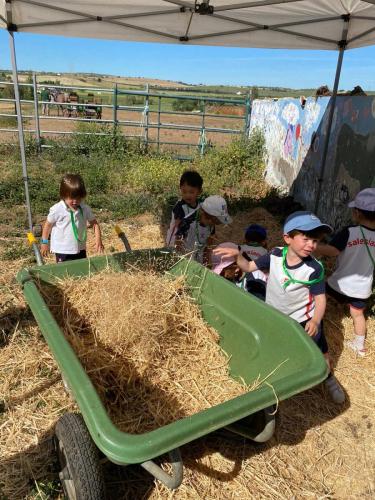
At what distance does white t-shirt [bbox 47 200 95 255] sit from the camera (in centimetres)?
348

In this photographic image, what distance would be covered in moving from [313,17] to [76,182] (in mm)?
2945

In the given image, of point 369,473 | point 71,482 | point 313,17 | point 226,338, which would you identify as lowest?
point 369,473

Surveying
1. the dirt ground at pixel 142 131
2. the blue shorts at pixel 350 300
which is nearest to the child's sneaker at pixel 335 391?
the blue shorts at pixel 350 300

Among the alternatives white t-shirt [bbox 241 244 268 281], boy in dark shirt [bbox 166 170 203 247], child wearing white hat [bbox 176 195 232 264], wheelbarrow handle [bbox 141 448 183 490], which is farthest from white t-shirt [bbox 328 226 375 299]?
wheelbarrow handle [bbox 141 448 183 490]

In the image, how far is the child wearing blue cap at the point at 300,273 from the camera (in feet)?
8.33

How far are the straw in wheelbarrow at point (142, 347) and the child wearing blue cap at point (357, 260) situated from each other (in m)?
1.33

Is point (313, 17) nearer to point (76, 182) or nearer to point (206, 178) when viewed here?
point (76, 182)

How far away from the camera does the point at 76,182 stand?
3.38 m

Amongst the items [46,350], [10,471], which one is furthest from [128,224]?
[10,471]

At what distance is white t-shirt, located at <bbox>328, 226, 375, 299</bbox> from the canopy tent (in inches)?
82.5

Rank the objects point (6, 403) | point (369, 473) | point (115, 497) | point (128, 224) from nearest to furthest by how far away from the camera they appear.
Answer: point (115, 497) → point (369, 473) → point (6, 403) → point (128, 224)

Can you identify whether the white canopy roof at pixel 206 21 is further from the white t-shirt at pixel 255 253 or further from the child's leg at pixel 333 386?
the child's leg at pixel 333 386

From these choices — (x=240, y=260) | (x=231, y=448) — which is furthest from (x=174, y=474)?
(x=240, y=260)

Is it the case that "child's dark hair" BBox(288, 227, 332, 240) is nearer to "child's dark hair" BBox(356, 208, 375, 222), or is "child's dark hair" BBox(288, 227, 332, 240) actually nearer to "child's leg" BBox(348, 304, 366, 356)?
"child's dark hair" BBox(356, 208, 375, 222)
